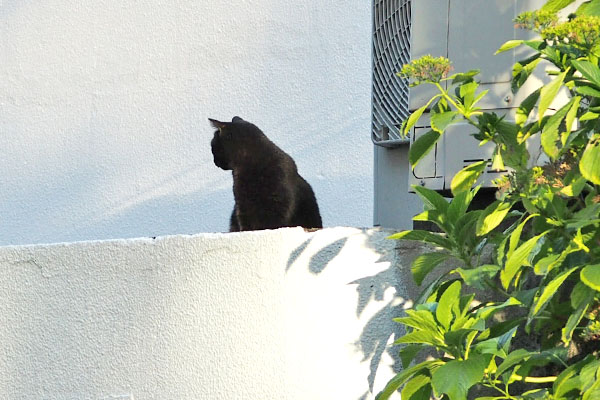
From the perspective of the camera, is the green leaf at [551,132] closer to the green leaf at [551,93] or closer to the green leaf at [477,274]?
the green leaf at [551,93]

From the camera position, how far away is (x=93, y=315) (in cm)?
221

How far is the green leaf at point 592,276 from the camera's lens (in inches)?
58.0

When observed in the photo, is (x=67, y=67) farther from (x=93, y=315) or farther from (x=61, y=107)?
(x=93, y=315)

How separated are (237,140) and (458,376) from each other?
206cm

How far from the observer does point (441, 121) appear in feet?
5.45

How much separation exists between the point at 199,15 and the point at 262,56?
307mm

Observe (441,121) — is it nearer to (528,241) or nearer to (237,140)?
(528,241)

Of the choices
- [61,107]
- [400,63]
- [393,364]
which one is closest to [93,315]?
[393,364]

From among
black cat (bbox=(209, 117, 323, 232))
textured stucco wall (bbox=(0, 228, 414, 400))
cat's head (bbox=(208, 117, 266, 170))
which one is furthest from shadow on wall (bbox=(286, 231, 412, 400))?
cat's head (bbox=(208, 117, 266, 170))

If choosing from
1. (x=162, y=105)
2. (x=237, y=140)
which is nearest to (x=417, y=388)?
(x=237, y=140)

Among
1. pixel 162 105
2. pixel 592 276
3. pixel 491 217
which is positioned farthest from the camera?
pixel 162 105

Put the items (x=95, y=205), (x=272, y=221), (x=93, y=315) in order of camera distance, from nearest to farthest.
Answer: (x=93, y=315) < (x=272, y=221) < (x=95, y=205)

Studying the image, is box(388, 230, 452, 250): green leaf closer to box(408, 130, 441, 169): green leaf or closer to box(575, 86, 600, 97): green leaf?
box(408, 130, 441, 169): green leaf

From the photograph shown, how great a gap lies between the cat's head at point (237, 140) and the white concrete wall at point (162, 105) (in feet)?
0.90
